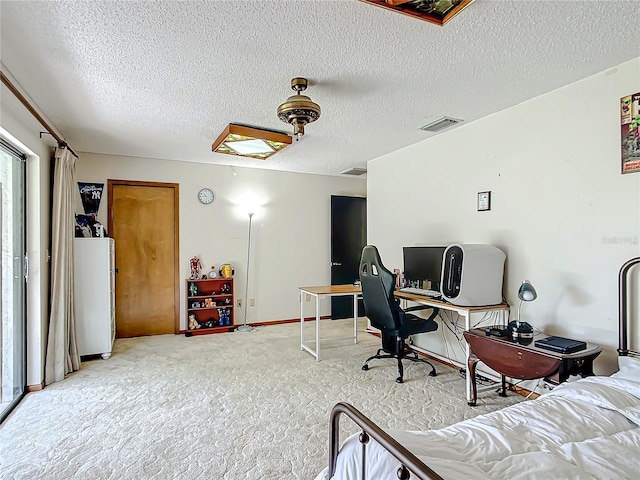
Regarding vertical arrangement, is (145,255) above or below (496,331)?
above

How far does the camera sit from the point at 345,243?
6.14 metres

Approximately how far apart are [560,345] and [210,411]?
8.12 ft

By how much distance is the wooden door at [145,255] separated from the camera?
482 cm

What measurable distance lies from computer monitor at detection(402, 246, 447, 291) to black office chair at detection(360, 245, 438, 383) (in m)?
0.33

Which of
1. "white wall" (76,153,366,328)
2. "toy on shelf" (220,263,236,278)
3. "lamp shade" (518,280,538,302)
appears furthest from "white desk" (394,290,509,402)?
"toy on shelf" (220,263,236,278)

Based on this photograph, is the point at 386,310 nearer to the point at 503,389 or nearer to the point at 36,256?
the point at 503,389

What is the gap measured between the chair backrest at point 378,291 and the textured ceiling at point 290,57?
134cm

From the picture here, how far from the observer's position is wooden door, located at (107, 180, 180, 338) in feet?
15.8

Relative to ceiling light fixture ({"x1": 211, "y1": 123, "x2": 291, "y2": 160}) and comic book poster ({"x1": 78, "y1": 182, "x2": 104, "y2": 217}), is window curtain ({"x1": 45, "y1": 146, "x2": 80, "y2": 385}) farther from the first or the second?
ceiling light fixture ({"x1": 211, "y1": 123, "x2": 291, "y2": 160})

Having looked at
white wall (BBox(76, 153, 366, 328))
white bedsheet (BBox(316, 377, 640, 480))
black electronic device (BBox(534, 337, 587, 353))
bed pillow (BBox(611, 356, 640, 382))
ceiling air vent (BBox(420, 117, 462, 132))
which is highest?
ceiling air vent (BBox(420, 117, 462, 132))

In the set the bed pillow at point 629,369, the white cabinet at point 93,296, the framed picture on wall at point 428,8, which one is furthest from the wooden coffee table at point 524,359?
the white cabinet at point 93,296

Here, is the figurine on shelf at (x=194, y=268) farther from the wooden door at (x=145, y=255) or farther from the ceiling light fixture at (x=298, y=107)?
the ceiling light fixture at (x=298, y=107)

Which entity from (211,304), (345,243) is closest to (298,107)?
(211,304)

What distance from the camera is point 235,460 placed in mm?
2109
